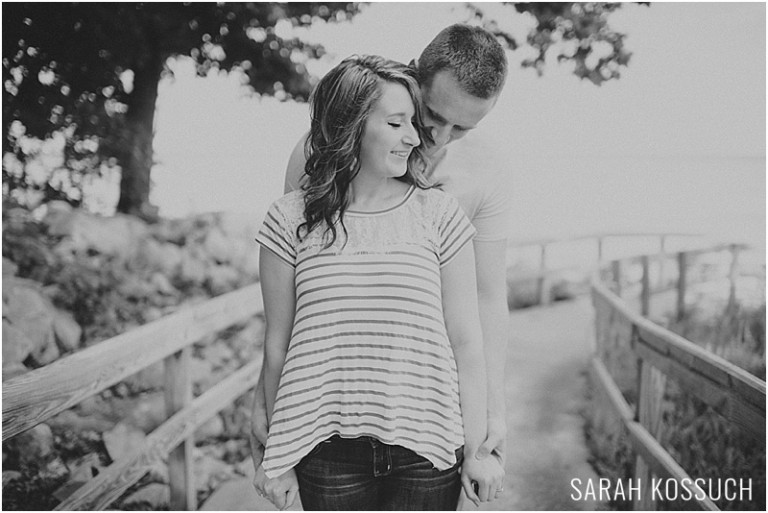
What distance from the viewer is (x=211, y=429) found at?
3150mm

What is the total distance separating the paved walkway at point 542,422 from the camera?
2.61 m

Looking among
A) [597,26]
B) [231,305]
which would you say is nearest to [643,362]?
[597,26]

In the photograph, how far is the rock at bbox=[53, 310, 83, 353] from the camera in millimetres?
3111

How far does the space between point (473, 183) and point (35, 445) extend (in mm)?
2094

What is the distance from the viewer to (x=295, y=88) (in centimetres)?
329

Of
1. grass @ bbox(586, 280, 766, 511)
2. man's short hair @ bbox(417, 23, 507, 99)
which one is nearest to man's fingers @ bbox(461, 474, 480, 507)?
man's short hair @ bbox(417, 23, 507, 99)

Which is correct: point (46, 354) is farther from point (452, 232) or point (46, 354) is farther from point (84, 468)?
point (452, 232)

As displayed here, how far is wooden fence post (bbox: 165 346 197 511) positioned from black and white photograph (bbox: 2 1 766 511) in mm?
12

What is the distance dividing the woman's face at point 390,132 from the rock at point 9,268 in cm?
254

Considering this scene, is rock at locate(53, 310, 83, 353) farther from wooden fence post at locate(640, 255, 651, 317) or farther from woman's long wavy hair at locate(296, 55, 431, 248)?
wooden fence post at locate(640, 255, 651, 317)

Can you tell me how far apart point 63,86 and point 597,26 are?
8.06ft

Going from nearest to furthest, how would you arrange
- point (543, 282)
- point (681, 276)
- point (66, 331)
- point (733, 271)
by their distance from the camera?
point (733, 271)
point (66, 331)
point (681, 276)
point (543, 282)

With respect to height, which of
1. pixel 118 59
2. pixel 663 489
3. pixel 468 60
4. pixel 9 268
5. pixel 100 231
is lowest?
pixel 663 489

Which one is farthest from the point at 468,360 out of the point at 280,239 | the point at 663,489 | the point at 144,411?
the point at 144,411
